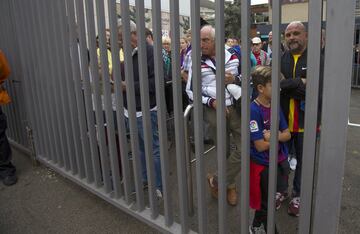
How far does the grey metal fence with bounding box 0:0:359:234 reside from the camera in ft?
5.13

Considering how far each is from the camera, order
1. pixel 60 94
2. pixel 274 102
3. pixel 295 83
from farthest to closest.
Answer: pixel 60 94, pixel 295 83, pixel 274 102

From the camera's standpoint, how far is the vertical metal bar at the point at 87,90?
2.71 metres

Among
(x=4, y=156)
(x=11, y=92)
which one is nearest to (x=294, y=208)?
(x=4, y=156)

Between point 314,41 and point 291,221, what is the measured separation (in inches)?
75.4

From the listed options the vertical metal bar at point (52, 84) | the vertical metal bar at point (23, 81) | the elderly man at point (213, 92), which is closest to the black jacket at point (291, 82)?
the elderly man at point (213, 92)

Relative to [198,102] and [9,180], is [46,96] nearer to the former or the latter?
[9,180]

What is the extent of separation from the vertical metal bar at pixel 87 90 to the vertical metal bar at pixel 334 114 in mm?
1927

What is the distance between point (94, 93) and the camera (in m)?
2.86

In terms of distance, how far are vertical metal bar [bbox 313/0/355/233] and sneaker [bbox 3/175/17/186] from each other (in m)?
3.37

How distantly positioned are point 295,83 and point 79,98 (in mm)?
1849

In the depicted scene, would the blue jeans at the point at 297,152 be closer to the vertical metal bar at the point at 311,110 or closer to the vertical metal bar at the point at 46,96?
the vertical metal bar at the point at 311,110

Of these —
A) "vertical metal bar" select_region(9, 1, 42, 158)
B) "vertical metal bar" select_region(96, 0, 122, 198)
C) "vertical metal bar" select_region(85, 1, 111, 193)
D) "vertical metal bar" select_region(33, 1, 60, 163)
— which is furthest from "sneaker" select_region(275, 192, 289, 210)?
"vertical metal bar" select_region(9, 1, 42, 158)

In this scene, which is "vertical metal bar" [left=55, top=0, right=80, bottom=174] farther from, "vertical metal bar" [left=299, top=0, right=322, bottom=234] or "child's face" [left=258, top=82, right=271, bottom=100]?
"vertical metal bar" [left=299, top=0, right=322, bottom=234]

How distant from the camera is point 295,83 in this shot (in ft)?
8.60
